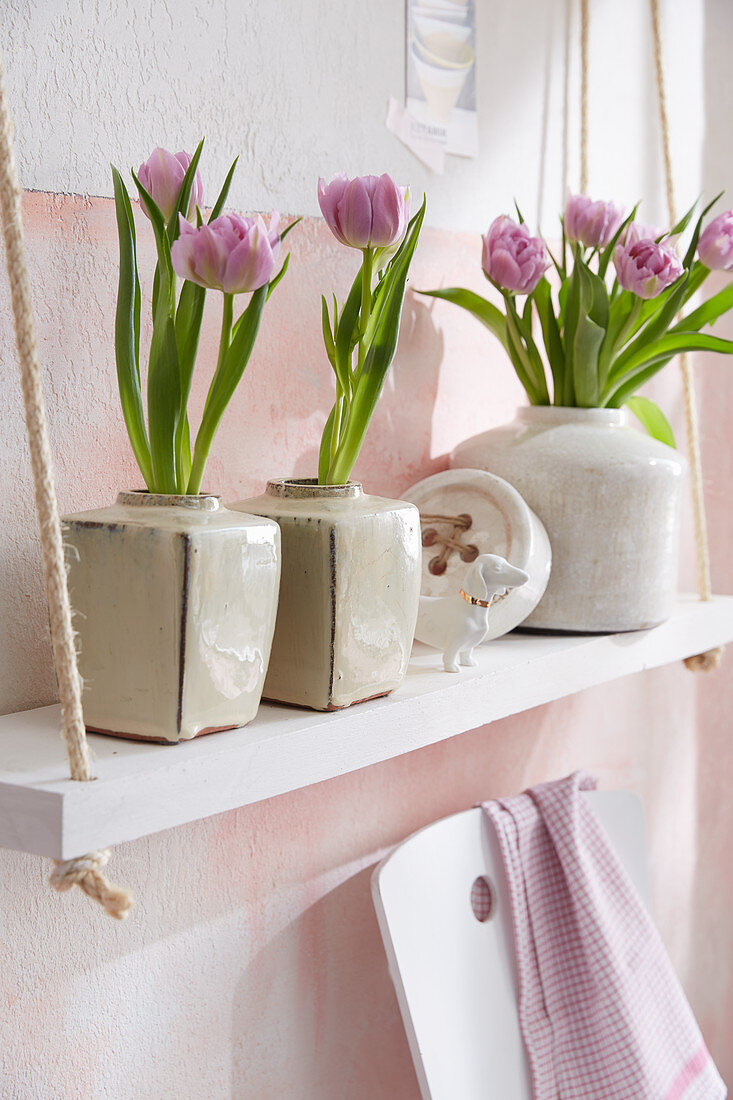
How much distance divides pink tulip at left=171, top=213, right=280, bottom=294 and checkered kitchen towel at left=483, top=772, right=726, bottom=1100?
0.57 meters

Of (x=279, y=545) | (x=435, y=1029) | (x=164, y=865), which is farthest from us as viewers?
(x=435, y=1029)

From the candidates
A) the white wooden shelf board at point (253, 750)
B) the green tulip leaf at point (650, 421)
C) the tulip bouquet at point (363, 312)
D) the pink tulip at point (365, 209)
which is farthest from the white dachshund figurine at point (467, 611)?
the green tulip leaf at point (650, 421)

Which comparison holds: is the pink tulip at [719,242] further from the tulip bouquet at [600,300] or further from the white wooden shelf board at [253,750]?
the white wooden shelf board at [253,750]

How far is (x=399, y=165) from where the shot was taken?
2.78 feet

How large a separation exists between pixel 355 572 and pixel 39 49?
1.12 feet

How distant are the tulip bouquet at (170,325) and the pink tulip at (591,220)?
1.16 feet

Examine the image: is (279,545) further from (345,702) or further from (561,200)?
(561,200)

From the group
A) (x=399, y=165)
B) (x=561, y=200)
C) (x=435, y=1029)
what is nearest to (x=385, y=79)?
(x=399, y=165)

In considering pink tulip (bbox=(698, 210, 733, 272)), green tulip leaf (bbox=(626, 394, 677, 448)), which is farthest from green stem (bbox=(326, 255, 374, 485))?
green tulip leaf (bbox=(626, 394, 677, 448))

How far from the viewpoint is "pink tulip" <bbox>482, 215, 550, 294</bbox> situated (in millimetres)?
776

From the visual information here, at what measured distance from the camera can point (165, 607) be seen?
0.52 meters

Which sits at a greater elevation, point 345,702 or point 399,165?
point 399,165

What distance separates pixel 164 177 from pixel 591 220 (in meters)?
0.40

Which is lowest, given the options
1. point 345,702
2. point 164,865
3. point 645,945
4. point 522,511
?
point 645,945
